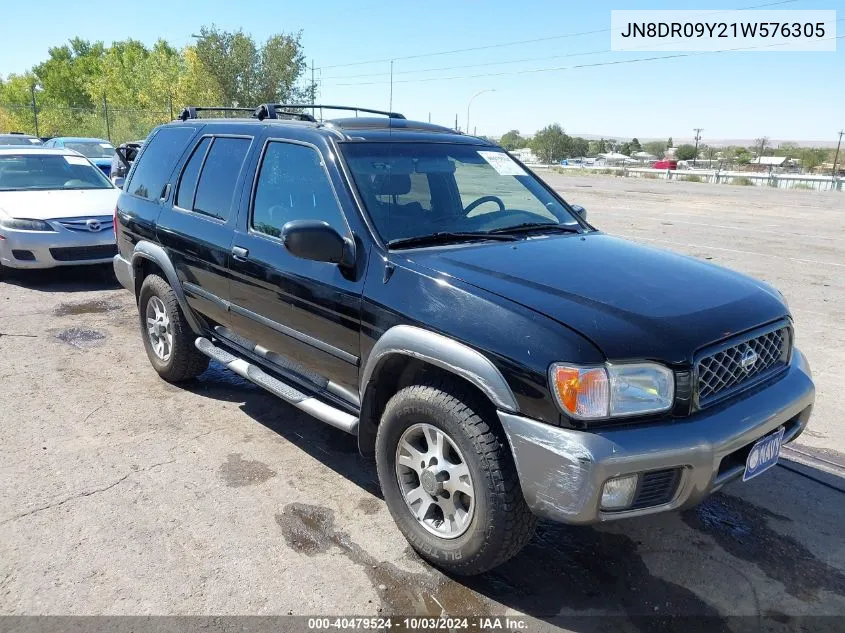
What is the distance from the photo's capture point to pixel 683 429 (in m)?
2.47

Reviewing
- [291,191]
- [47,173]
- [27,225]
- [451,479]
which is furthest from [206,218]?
[47,173]

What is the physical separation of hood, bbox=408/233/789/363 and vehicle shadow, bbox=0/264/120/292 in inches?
258

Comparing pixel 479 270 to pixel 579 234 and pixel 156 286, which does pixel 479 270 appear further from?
pixel 156 286

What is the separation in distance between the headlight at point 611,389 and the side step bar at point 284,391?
123 cm

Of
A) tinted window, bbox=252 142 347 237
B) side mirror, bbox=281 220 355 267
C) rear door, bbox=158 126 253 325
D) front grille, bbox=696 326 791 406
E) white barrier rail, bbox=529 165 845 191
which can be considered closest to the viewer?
front grille, bbox=696 326 791 406

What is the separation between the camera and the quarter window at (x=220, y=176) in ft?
13.5

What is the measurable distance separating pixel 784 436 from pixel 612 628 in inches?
45.7

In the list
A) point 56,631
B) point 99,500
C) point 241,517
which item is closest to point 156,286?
point 99,500

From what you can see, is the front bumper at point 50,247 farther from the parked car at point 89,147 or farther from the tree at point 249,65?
the tree at point 249,65

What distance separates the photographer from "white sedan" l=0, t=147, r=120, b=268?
789cm

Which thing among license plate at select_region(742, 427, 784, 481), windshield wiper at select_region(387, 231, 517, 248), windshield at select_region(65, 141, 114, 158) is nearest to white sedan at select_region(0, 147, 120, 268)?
windshield wiper at select_region(387, 231, 517, 248)

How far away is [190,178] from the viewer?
15.0ft

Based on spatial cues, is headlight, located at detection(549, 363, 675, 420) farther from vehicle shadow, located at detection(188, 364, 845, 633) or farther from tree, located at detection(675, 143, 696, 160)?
tree, located at detection(675, 143, 696, 160)

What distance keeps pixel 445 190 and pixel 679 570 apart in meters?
2.27
